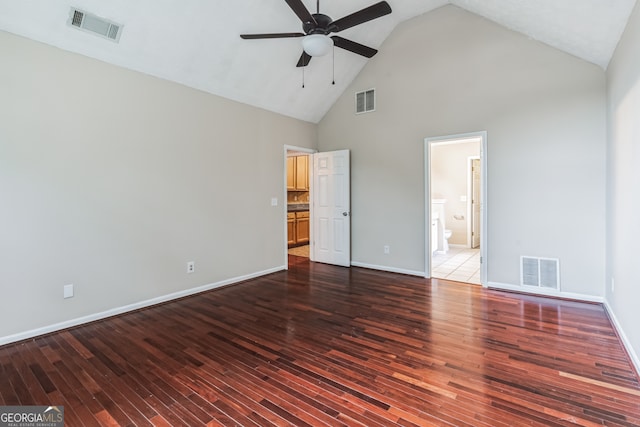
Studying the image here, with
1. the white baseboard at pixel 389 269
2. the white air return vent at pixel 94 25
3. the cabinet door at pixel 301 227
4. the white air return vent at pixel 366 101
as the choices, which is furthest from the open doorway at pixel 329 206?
the white air return vent at pixel 94 25

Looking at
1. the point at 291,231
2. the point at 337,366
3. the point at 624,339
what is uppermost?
the point at 291,231

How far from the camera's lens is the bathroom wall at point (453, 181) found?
741cm

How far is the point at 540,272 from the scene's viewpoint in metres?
3.95

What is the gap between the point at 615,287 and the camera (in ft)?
9.99

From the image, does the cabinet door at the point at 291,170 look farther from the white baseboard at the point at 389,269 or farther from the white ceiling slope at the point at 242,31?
the white baseboard at the point at 389,269

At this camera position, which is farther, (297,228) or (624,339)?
(297,228)

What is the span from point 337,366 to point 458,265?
13.2ft

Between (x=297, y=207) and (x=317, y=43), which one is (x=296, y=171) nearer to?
(x=297, y=207)

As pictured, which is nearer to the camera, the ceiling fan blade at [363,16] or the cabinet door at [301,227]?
the ceiling fan blade at [363,16]

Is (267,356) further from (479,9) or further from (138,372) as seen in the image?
(479,9)

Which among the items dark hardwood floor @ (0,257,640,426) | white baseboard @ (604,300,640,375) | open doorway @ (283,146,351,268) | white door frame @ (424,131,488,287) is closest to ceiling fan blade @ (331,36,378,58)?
white door frame @ (424,131,488,287)

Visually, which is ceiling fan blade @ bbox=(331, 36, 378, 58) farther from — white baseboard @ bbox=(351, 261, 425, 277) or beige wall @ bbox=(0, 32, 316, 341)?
white baseboard @ bbox=(351, 261, 425, 277)

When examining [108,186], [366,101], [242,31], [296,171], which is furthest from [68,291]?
[296,171]

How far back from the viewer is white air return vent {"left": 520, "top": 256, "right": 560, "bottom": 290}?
3870mm
